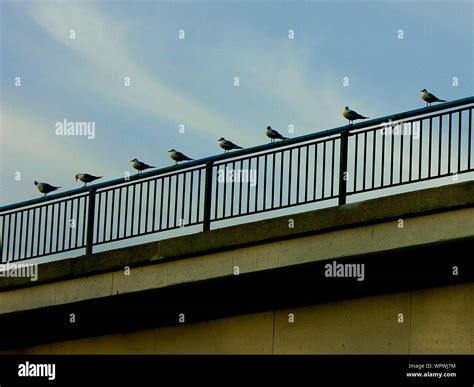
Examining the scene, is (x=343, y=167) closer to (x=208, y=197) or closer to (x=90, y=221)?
(x=208, y=197)

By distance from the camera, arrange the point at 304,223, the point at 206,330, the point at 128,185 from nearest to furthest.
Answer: the point at 304,223, the point at 206,330, the point at 128,185

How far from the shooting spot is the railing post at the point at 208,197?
1714 cm

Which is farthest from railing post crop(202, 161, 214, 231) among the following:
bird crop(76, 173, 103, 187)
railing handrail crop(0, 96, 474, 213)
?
bird crop(76, 173, 103, 187)

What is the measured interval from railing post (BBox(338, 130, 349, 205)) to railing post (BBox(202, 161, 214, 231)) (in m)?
Result: 2.13

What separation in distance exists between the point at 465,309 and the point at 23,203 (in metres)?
8.26

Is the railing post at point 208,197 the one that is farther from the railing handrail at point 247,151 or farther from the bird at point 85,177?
the bird at point 85,177

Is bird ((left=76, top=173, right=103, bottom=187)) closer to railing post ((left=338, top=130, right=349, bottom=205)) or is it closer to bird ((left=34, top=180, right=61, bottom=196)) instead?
bird ((left=34, top=180, right=61, bottom=196))

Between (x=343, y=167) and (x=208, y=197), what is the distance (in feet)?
7.56

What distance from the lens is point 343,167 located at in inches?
625

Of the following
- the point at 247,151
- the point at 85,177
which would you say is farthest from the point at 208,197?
the point at 85,177
